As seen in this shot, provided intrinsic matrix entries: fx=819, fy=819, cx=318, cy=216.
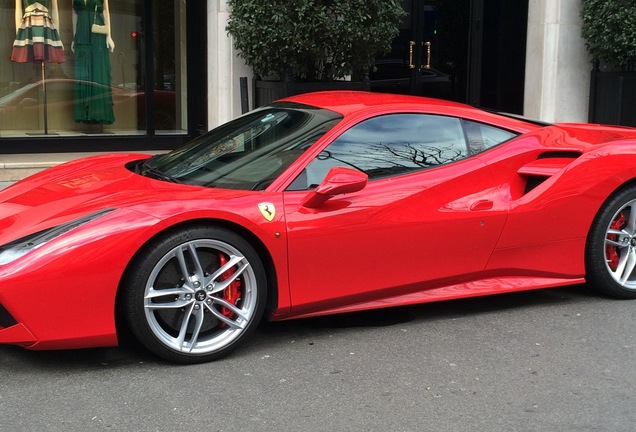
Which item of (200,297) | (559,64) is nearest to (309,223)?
(200,297)

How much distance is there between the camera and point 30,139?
1067cm

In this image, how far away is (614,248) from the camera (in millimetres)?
5297

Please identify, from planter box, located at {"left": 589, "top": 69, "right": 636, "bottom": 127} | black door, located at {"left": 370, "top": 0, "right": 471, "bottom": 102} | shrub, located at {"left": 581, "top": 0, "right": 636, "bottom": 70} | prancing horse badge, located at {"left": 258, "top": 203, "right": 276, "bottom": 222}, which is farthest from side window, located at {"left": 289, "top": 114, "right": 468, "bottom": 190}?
black door, located at {"left": 370, "top": 0, "right": 471, "bottom": 102}

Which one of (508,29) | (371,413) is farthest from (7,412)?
(508,29)

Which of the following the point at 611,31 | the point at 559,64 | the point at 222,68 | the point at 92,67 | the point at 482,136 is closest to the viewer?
the point at 482,136

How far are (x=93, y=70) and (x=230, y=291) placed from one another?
782 centimetres

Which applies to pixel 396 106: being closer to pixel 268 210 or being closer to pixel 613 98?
pixel 268 210

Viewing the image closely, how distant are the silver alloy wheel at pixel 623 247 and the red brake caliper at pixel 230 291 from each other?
248 cm

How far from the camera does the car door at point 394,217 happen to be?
434 cm

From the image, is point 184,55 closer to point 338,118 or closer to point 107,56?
point 107,56

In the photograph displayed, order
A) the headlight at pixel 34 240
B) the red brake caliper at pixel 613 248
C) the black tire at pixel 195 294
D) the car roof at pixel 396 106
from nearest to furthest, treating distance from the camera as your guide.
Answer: the headlight at pixel 34 240
the black tire at pixel 195 294
the car roof at pixel 396 106
the red brake caliper at pixel 613 248

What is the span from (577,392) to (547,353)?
1.69 feet

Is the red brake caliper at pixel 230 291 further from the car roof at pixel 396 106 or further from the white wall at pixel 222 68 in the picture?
the white wall at pixel 222 68

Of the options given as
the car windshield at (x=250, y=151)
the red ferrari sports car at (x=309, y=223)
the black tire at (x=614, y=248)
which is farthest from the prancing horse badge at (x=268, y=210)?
the black tire at (x=614, y=248)
